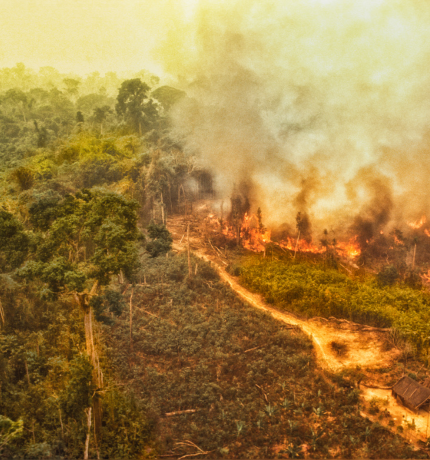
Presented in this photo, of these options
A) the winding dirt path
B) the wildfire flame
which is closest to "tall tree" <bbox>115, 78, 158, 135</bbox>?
the wildfire flame

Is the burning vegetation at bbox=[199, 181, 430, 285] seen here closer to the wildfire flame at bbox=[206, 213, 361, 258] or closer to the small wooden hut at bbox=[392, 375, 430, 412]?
the wildfire flame at bbox=[206, 213, 361, 258]

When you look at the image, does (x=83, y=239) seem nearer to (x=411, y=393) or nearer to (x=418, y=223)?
(x=411, y=393)

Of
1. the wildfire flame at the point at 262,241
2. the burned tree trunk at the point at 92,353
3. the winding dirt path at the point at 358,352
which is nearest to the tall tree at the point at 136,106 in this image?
the wildfire flame at the point at 262,241

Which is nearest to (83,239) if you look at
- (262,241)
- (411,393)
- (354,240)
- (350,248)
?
(411,393)

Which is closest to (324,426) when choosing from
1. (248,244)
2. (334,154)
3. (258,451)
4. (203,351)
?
→ (258,451)

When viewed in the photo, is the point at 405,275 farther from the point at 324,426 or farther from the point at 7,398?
the point at 7,398
